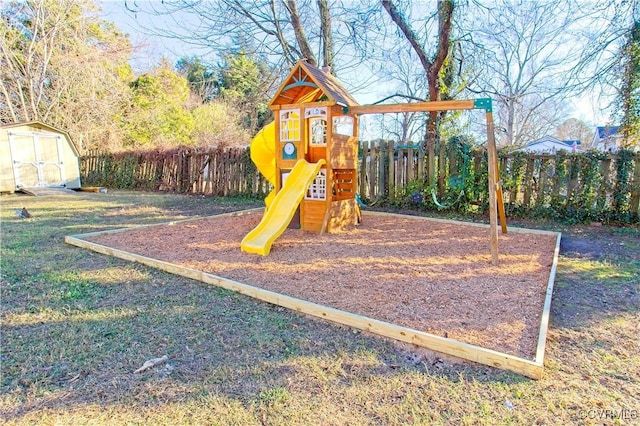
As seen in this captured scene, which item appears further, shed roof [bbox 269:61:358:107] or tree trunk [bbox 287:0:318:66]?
tree trunk [bbox 287:0:318:66]

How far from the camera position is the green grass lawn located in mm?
1844

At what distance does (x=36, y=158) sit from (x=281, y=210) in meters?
13.4

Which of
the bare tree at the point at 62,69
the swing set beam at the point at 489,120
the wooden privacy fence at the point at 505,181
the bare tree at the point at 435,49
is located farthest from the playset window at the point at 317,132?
the bare tree at the point at 62,69

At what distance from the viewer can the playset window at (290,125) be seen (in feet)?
20.4

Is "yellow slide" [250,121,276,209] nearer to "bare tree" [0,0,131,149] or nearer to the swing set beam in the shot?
the swing set beam

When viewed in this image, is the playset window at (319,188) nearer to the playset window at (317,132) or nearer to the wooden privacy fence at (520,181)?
the playset window at (317,132)

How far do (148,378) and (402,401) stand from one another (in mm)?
1492

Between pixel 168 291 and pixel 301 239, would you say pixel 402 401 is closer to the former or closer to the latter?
pixel 168 291

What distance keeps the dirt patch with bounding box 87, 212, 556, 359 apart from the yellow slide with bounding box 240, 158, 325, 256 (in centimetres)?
19

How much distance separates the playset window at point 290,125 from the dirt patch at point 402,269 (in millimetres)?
1731

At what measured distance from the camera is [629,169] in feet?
21.5

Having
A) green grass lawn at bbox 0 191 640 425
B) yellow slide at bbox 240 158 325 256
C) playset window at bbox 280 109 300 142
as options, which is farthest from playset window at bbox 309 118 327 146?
green grass lawn at bbox 0 191 640 425

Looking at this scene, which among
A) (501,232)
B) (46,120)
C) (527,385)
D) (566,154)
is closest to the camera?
(527,385)

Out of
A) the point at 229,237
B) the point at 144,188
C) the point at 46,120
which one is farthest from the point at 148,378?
the point at 46,120
